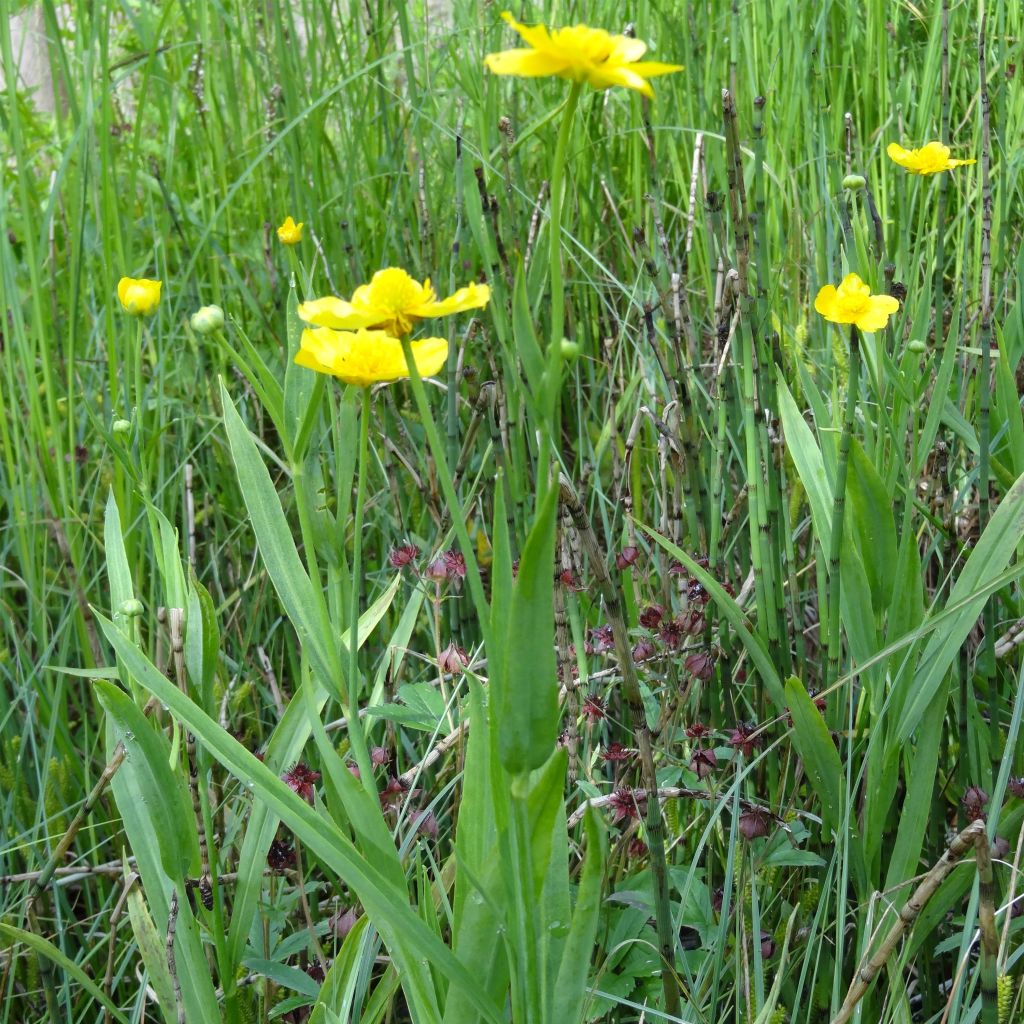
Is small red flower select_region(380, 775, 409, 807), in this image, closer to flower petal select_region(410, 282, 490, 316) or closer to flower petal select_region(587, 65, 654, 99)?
flower petal select_region(410, 282, 490, 316)

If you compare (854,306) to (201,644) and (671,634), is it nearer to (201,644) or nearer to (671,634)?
(671,634)

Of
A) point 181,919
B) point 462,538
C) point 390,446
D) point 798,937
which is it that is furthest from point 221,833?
point 462,538

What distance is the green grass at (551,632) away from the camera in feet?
2.21

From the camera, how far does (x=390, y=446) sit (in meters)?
1.23

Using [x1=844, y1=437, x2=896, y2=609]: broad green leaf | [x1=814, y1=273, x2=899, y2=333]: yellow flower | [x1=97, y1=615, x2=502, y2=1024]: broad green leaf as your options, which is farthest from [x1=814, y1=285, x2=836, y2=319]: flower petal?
[x1=97, y1=615, x2=502, y2=1024]: broad green leaf

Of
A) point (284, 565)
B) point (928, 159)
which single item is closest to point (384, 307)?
point (284, 565)

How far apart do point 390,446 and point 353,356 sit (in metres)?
0.59

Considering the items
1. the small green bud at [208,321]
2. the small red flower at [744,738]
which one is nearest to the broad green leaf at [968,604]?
the small red flower at [744,738]

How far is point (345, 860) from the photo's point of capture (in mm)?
613

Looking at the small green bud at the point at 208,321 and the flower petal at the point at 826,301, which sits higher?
the small green bud at the point at 208,321

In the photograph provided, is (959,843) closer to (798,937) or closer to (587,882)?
(587,882)

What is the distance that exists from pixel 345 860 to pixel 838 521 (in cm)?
46

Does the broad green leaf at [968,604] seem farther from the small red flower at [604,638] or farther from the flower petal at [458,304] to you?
the flower petal at [458,304]

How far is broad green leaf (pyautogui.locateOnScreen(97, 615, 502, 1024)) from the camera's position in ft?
1.97
